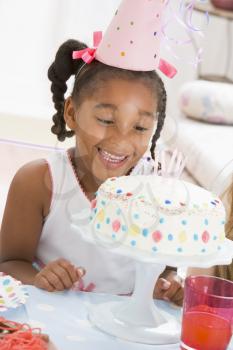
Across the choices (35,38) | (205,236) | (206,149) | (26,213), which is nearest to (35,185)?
(26,213)

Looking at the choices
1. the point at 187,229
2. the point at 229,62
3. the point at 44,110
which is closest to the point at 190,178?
the point at 44,110

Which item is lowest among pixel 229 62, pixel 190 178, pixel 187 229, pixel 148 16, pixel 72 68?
pixel 190 178

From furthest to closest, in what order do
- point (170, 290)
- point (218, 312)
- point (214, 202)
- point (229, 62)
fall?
point (229, 62)
point (170, 290)
point (214, 202)
point (218, 312)

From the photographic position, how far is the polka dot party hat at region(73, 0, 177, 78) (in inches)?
48.3

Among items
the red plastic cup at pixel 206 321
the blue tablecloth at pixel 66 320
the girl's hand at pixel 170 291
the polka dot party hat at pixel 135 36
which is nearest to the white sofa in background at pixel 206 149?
the polka dot party hat at pixel 135 36

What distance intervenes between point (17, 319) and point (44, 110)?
6.25 ft

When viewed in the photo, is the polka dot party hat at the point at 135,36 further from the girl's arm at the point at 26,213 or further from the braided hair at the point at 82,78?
the girl's arm at the point at 26,213

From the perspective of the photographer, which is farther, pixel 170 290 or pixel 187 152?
pixel 187 152

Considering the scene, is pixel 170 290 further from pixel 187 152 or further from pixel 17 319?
pixel 187 152

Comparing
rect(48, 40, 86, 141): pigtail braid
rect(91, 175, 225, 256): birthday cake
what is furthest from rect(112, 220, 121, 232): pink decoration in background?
rect(48, 40, 86, 141): pigtail braid

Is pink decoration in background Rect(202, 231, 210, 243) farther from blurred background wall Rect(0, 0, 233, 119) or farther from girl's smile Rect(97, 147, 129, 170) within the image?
blurred background wall Rect(0, 0, 233, 119)

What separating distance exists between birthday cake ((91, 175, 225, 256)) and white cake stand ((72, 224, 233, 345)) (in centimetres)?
2

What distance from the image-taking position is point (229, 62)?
444 cm

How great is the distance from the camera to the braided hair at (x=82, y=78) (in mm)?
1309
